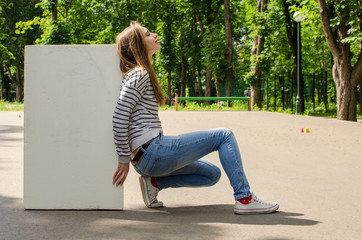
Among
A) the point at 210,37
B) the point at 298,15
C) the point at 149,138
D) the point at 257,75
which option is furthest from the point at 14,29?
the point at 149,138

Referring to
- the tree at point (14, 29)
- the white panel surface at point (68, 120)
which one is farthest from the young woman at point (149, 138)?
the tree at point (14, 29)

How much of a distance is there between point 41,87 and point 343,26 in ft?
50.0

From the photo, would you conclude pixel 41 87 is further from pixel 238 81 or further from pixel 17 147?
pixel 238 81

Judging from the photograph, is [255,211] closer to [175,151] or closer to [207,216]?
[207,216]

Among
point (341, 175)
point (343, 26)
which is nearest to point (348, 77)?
point (343, 26)

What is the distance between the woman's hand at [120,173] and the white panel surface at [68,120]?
0.12m

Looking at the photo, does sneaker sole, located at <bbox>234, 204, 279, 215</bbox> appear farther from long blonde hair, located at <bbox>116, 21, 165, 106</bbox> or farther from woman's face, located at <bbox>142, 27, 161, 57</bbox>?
woman's face, located at <bbox>142, 27, 161, 57</bbox>

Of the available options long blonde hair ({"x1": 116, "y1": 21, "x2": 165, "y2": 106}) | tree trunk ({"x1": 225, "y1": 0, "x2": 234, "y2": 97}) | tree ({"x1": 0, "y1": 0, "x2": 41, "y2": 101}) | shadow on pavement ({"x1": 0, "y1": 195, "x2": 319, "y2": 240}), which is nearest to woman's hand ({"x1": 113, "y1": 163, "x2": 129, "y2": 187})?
shadow on pavement ({"x1": 0, "y1": 195, "x2": 319, "y2": 240})

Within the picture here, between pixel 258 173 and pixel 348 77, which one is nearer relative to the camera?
pixel 258 173

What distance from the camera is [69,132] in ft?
14.6

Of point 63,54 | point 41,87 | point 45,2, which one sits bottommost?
point 41,87

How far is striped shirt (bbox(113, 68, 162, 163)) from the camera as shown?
4.01 m

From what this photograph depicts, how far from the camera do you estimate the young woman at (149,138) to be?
4.05m

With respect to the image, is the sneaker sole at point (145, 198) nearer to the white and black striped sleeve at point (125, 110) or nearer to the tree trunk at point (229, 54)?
the white and black striped sleeve at point (125, 110)
